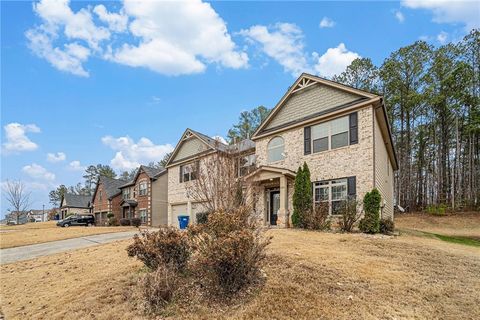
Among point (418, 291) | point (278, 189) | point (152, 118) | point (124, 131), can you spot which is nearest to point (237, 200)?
point (418, 291)

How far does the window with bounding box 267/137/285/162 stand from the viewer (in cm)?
1750

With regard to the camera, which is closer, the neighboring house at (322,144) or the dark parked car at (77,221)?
the neighboring house at (322,144)

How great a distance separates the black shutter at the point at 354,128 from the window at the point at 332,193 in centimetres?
195

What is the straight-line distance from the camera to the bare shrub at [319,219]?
531 inches

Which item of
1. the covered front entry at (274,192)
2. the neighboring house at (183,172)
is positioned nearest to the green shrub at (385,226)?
the covered front entry at (274,192)

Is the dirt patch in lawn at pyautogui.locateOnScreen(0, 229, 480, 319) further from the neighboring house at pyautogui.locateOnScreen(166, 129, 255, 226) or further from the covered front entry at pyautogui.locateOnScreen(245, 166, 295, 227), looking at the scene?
the neighboring house at pyautogui.locateOnScreen(166, 129, 255, 226)

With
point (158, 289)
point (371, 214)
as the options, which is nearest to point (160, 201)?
point (371, 214)

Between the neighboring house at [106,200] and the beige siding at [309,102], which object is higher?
the beige siding at [309,102]

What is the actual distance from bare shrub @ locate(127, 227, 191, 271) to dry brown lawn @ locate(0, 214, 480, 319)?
0.66 metres

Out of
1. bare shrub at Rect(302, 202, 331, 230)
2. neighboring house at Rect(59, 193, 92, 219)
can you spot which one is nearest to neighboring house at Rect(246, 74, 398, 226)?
bare shrub at Rect(302, 202, 331, 230)

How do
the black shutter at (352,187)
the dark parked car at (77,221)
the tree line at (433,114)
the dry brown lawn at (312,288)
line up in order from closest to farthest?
the dry brown lawn at (312,288)
the black shutter at (352,187)
the tree line at (433,114)
the dark parked car at (77,221)

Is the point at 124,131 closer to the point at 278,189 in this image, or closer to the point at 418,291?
the point at 278,189

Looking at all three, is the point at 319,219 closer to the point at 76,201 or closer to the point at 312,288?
the point at 312,288

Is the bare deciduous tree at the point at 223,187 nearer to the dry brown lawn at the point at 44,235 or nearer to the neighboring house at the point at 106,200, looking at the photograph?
the dry brown lawn at the point at 44,235
